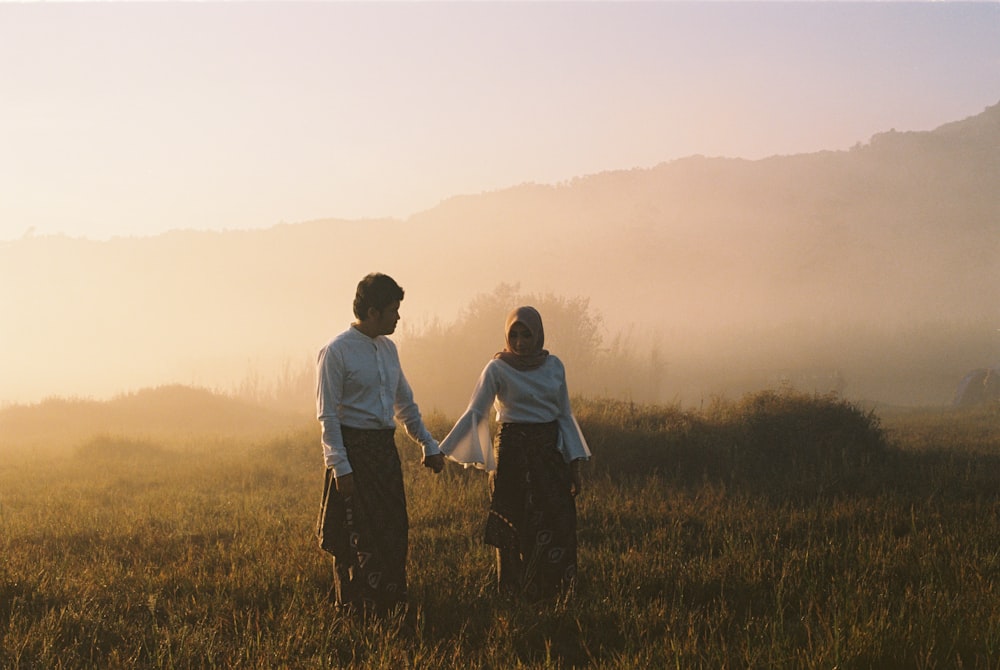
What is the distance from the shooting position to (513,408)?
616 centimetres

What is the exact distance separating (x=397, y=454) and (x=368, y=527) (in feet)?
1.87

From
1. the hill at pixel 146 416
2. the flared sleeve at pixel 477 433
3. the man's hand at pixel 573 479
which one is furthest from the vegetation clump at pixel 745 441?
the hill at pixel 146 416

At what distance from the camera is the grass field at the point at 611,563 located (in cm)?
488

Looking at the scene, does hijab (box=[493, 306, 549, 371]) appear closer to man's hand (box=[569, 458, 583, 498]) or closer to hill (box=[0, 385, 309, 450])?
man's hand (box=[569, 458, 583, 498])

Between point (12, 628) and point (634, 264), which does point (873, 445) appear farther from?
point (634, 264)

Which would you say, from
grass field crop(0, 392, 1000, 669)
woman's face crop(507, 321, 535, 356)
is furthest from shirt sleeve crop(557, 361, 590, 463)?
grass field crop(0, 392, 1000, 669)

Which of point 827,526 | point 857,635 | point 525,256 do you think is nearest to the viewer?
point 857,635

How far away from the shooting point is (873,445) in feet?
46.9

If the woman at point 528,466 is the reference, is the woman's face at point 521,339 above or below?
above

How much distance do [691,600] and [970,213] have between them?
153 m

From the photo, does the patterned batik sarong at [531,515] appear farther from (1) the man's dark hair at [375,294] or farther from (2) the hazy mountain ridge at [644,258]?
(2) the hazy mountain ridge at [644,258]

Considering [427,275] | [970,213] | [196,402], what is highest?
[970,213]

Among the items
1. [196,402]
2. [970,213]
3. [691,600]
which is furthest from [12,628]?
[970,213]

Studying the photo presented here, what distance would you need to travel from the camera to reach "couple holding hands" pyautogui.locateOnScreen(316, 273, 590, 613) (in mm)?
5449
